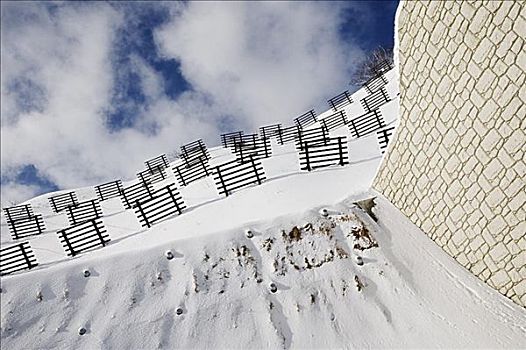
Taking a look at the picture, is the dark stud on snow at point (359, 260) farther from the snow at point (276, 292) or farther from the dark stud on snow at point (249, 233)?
the dark stud on snow at point (249, 233)

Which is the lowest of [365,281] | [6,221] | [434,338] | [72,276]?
[434,338]

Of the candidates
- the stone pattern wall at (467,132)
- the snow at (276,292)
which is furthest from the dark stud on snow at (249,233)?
the stone pattern wall at (467,132)

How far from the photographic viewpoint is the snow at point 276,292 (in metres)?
7.12

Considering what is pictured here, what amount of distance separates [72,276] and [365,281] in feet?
22.5

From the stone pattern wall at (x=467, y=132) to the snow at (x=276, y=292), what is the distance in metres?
0.66

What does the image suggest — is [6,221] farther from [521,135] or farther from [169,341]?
[521,135]

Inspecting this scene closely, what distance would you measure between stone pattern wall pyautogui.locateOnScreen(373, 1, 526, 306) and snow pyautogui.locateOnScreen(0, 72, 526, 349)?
662 millimetres

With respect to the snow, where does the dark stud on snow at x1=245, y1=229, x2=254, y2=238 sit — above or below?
above

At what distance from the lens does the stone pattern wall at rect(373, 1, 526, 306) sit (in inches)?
255

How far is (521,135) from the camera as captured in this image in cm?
634

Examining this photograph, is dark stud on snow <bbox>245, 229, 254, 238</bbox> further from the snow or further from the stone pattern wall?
the stone pattern wall

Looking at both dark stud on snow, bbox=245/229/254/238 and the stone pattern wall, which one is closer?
the stone pattern wall

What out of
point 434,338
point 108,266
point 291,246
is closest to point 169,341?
point 108,266

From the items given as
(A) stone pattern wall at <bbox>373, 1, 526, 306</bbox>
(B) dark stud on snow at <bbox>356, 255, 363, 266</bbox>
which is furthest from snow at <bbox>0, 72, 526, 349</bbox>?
(A) stone pattern wall at <bbox>373, 1, 526, 306</bbox>
